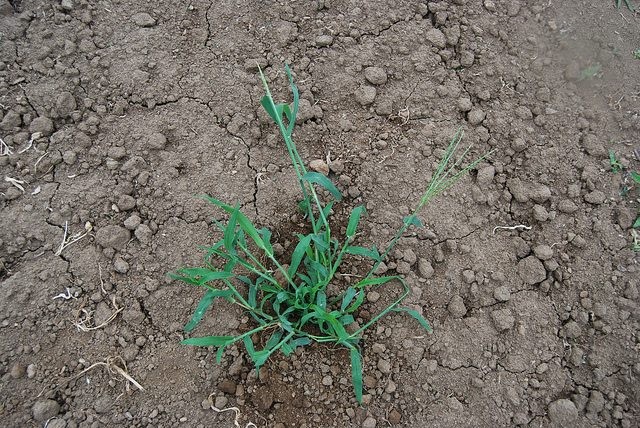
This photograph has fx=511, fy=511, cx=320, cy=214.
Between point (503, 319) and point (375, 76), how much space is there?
1.28 m

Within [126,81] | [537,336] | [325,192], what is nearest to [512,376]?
[537,336]

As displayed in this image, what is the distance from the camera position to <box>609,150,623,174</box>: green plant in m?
2.43

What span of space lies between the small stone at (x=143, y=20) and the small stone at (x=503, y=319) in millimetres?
2172

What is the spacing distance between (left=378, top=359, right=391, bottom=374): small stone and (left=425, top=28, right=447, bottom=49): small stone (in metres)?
1.60

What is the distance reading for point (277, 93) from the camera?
2.51 meters

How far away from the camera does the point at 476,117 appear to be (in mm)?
2488

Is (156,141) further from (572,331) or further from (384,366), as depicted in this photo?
(572,331)

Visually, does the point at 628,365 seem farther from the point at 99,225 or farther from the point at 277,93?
the point at 99,225

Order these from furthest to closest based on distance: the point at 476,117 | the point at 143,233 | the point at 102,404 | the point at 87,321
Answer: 1. the point at 476,117
2. the point at 143,233
3. the point at 87,321
4. the point at 102,404

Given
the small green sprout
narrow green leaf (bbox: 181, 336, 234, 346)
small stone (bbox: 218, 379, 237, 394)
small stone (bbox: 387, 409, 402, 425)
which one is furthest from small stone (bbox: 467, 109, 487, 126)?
small stone (bbox: 218, 379, 237, 394)

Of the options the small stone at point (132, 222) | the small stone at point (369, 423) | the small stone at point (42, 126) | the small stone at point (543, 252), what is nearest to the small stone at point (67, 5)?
the small stone at point (42, 126)

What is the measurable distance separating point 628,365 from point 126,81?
2.59 metres

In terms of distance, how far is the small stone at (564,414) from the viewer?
204 cm

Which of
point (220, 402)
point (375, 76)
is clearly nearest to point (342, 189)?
point (375, 76)
